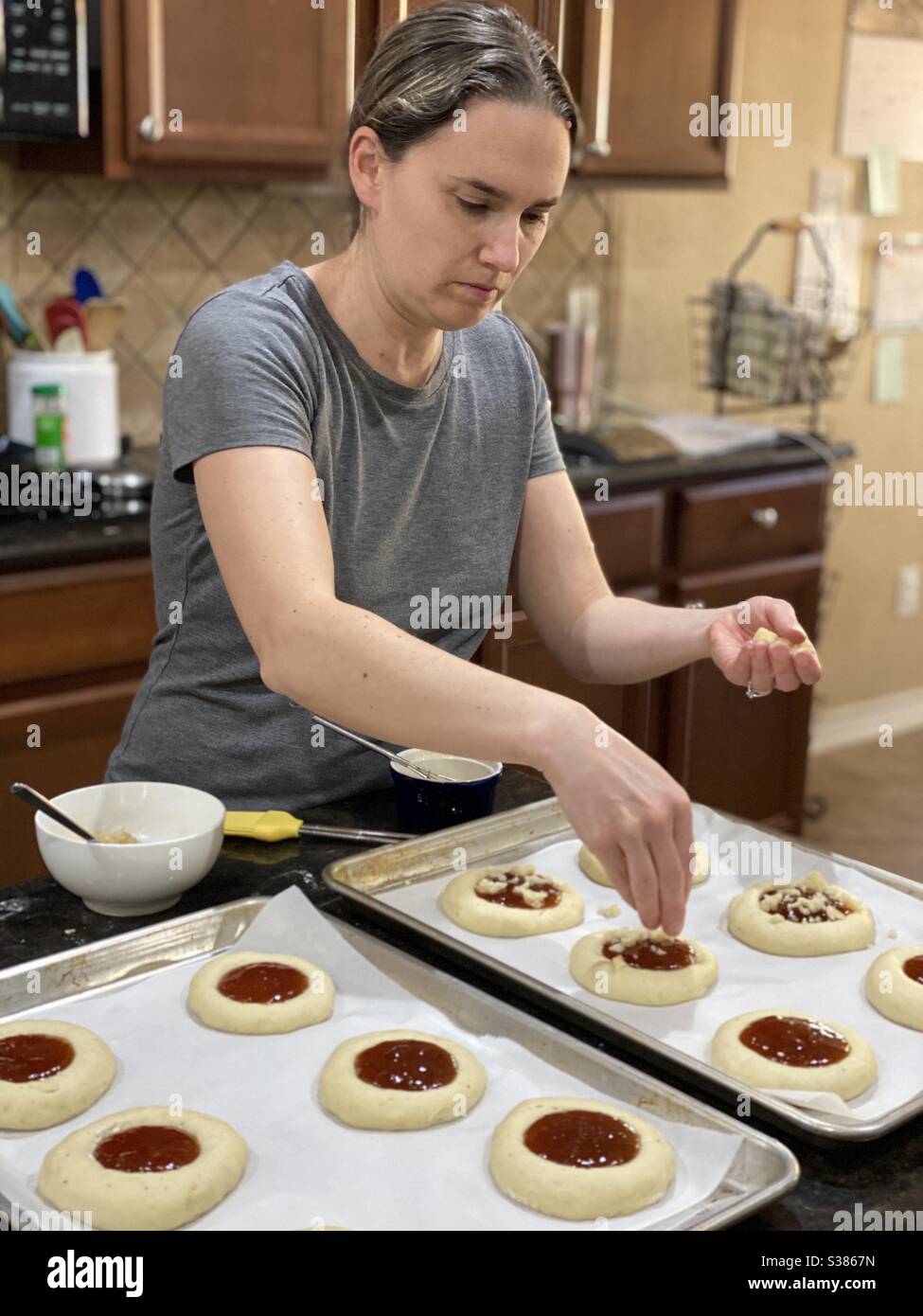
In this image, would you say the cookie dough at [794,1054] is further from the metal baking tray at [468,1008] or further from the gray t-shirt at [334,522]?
the gray t-shirt at [334,522]

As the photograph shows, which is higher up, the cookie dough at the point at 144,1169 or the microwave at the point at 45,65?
the microwave at the point at 45,65

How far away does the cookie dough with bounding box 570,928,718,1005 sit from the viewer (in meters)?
1.17

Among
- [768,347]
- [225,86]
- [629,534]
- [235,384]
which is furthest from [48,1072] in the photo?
[768,347]

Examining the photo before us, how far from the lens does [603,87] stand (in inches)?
116

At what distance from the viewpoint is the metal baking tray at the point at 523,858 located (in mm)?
945

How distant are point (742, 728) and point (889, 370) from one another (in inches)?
61.4

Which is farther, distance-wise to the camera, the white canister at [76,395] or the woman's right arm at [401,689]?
the white canister at [76,395]

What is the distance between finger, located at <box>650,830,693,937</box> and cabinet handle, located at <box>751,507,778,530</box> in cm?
228

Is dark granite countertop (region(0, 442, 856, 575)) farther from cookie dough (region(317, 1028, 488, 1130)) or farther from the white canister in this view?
cookie dough (region(317, 1028, 488, 1130))

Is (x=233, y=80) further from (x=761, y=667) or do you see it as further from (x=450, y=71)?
(x=761, y=667)

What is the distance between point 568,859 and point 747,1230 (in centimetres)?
59

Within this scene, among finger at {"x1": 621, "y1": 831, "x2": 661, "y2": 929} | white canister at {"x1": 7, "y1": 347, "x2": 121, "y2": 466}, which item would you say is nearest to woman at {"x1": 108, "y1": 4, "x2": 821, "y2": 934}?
finger at {"x1": 621, "y1": 831, "x2": 661, "y2": 929}

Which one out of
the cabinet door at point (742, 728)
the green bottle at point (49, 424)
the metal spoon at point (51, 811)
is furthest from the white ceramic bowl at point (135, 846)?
the cabinet door at point (742, 728)

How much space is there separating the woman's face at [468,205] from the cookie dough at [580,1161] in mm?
757
